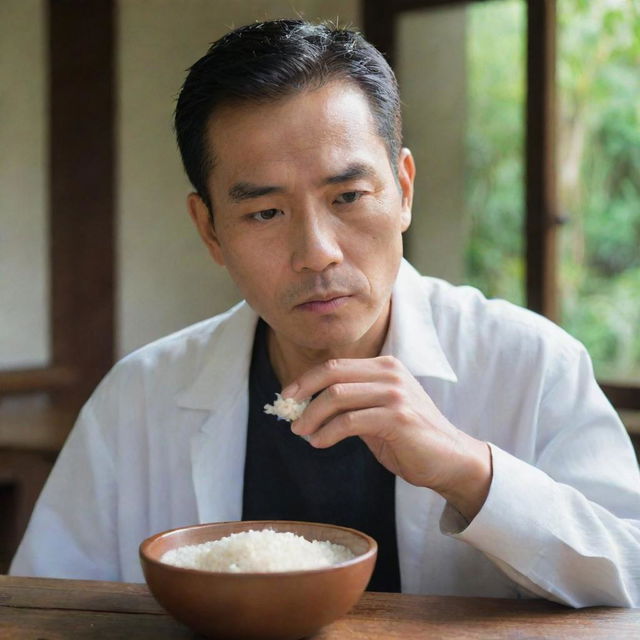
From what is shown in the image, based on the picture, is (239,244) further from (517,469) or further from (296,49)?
(517,469)

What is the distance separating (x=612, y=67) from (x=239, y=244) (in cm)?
509

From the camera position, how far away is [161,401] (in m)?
1.93

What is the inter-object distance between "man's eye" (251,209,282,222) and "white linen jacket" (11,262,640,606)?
37 cm

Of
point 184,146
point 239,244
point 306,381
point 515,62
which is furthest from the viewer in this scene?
point 515,62

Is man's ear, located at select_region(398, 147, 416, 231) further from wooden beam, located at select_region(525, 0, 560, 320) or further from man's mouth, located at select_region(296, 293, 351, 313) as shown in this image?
wooden beam, located at select_region(525, 0, 560, 320)

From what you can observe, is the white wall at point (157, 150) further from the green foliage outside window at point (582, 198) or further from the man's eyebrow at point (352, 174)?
the green foliage outside window at point (582, 198)

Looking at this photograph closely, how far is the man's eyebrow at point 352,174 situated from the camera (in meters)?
1.51

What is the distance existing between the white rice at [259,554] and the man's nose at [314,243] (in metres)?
0.41

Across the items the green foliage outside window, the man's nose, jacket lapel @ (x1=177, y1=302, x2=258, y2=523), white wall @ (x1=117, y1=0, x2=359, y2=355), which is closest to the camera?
the man's nose

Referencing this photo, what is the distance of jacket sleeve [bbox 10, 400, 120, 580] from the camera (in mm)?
1843

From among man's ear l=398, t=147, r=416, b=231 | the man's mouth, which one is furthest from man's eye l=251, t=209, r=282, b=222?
man's ear l=398, t=147, r=416, b=231

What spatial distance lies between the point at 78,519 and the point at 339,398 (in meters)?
0.79

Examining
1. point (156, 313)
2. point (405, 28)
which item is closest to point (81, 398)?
point (156, 313)

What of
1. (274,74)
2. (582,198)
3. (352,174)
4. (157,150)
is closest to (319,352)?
(352,174)
